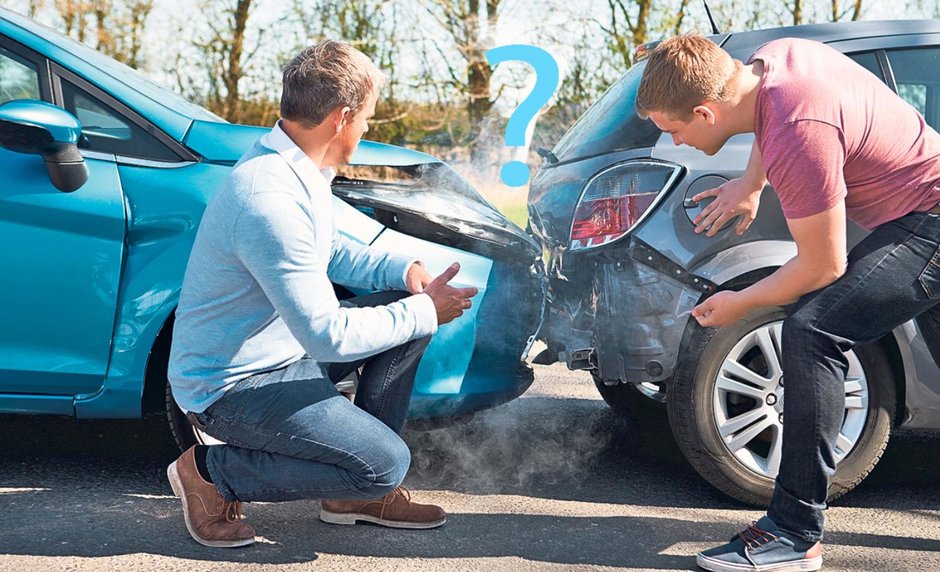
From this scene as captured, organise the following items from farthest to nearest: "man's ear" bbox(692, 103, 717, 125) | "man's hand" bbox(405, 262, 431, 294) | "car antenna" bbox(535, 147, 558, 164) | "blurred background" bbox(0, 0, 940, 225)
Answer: "blurred background" bbox(0, 0, 940, 225) < "car antenna" bbox(535, 147, 558, 164) < "man's hand" bbox(405, 262, 431, 294) < "man's ear" bbox(692, 103, 717, 125)

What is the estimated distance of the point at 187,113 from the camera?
3.39 meters

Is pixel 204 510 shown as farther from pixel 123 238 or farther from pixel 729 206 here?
pixel 729 206

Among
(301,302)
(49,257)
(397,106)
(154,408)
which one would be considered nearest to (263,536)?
(154,408)

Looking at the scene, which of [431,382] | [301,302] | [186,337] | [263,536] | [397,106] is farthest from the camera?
[397,106]

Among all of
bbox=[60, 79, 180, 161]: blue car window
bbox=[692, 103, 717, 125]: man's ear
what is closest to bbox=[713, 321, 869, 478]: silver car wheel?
bbox=[692, 103, 717, 125]: man's ear

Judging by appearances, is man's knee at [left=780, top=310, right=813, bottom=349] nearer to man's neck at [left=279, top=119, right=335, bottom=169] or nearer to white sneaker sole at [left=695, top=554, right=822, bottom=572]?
white sneaker sole at [left=695, top=554, right=822, bottom=572]

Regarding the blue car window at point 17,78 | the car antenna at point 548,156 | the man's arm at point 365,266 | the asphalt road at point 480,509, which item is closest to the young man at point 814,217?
the asphalt road at point 480,509

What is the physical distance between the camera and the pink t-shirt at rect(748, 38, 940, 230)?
8.03 ft

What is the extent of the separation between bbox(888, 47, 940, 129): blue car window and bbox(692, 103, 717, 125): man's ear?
3.78ft

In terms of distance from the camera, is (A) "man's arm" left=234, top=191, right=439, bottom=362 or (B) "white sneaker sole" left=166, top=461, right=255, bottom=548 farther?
(B) "white sneaker sole" left=166, top=461, right=255, bottom=548

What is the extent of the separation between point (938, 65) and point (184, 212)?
2.43m

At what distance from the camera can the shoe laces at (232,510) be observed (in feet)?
9.32

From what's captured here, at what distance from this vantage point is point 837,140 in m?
2.47

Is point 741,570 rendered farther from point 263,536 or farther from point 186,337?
point 186,337
